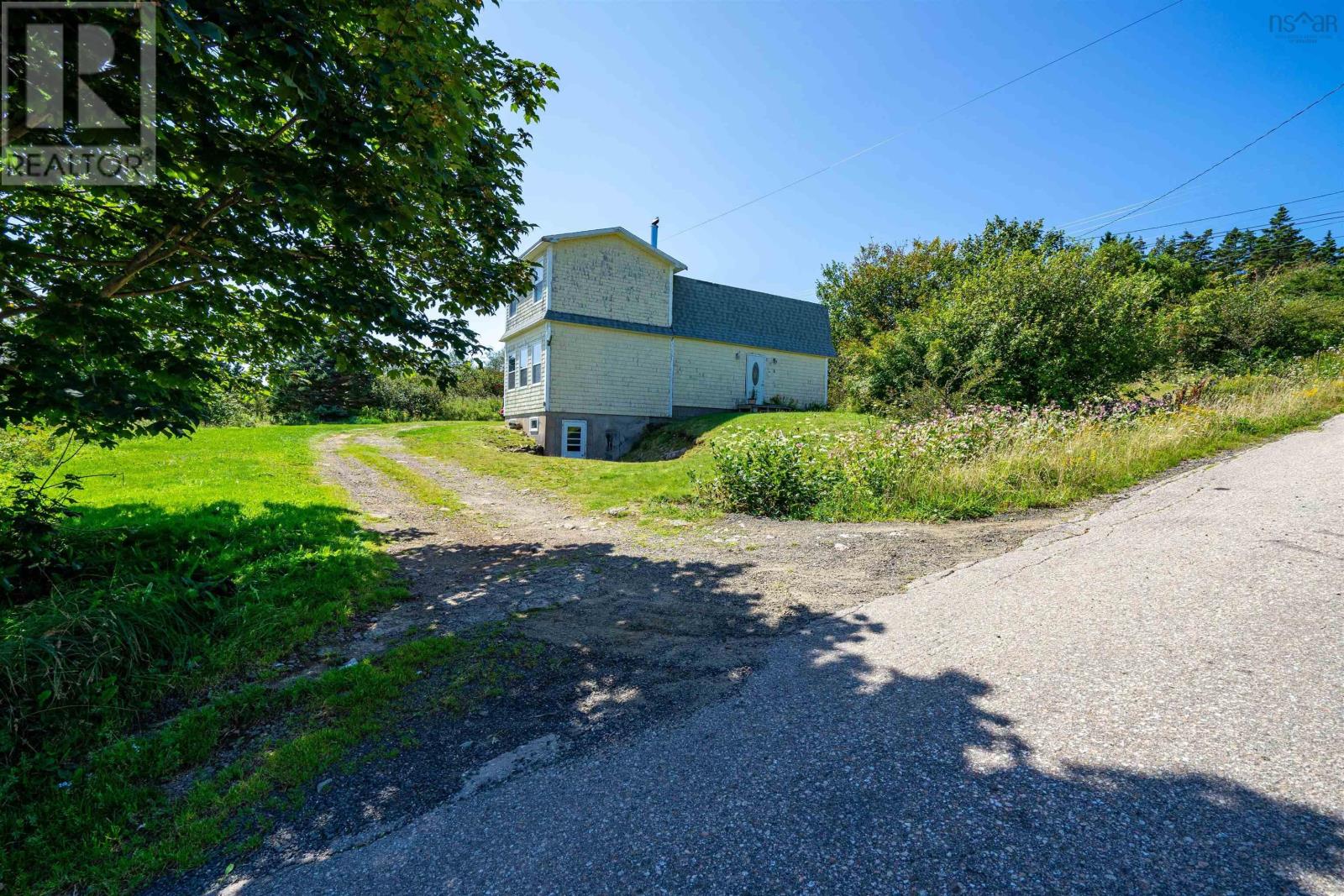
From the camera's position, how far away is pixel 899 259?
31.5m

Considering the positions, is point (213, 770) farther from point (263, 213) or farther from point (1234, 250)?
point (1234, 250)

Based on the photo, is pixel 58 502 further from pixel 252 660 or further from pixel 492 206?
pixel 492 206

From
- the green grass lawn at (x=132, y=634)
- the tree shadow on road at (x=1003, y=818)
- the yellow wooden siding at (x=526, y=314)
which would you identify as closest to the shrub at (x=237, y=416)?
the yellow wooden siding at (x=526, y=314)

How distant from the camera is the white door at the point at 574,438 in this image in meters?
16.8

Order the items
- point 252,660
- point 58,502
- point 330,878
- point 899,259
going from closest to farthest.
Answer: point 330,878
point 252,660
point 58,502
point 899,259

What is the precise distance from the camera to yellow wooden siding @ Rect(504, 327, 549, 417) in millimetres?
16766

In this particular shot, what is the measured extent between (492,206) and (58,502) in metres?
4.58

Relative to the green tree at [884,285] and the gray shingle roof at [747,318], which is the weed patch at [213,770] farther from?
the green tree at [884,285]

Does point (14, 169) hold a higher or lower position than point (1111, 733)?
higher

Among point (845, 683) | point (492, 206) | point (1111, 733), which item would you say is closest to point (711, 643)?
point (845, 683)

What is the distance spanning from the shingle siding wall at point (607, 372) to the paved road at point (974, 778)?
14.4 m

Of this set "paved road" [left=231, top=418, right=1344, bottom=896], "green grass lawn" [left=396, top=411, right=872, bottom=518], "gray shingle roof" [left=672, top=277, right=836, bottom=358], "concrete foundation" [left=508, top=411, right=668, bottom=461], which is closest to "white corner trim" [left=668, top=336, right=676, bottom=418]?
"gray shingle roof" [left=672, top=277, right=836, bottom=358]
